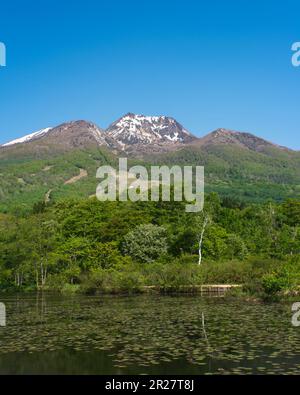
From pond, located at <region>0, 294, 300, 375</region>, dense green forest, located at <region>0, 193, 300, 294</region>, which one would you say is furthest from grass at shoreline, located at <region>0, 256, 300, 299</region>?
pond, located at <region>0, 294, 300, 375</region>

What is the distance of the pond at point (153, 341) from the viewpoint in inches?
586

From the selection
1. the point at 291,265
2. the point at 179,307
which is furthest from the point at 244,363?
the point at 291,265

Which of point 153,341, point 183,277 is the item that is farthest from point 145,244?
point 153,341

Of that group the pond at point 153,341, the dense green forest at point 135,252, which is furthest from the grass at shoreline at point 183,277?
the pond at point 153,341

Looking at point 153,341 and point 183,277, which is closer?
point 153,341

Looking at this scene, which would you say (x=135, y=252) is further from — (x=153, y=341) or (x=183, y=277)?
(x=153, y=341)

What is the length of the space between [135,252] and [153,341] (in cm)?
3923

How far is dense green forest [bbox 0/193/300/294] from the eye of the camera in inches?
1806

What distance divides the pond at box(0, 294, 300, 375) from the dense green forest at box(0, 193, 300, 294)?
1356cm

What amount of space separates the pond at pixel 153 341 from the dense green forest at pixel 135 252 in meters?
13.6

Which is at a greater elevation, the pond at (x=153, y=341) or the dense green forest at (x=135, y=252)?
the dense green forest at (x=135, y=252)

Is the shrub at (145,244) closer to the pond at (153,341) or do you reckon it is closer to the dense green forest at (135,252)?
the dense green forest at (135,252)

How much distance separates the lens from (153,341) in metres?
19.0

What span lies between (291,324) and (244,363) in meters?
8.41
